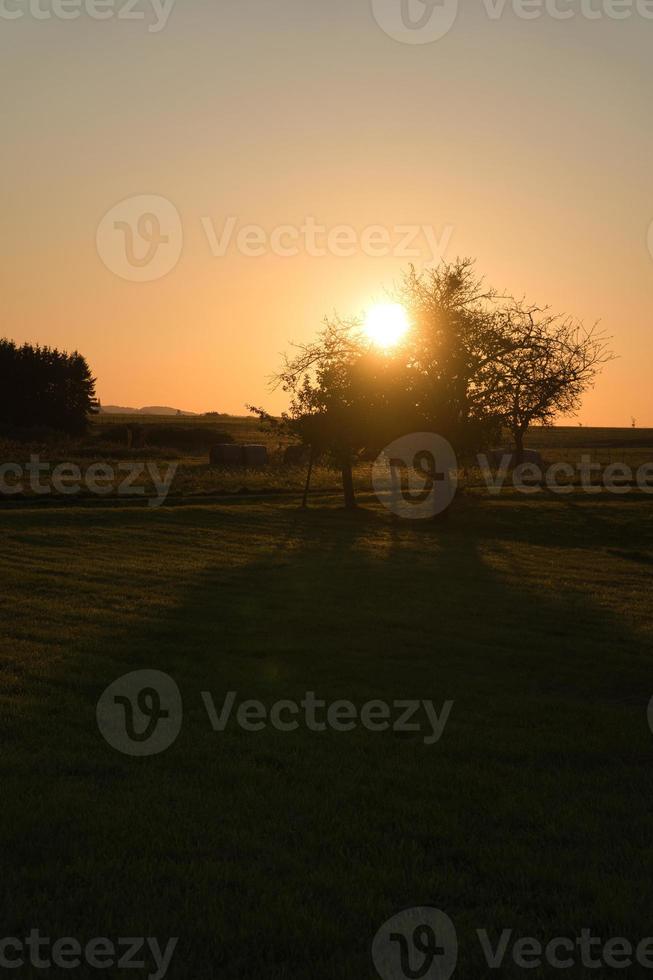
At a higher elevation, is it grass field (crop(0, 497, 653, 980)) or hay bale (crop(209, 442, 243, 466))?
hay bale (crop(209, 442, 243, 466))

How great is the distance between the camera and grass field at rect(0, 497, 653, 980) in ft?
20.6

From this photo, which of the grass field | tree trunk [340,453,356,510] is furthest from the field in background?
the grass field

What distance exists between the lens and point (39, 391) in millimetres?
109125

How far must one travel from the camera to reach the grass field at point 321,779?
6273 millimetres

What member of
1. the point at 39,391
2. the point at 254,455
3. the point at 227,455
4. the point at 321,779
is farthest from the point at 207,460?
the point at 321,779

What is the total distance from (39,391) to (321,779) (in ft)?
349

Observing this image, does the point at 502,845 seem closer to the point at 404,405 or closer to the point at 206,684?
the point at 206,684

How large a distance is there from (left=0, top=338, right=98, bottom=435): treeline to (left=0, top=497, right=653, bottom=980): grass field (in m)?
90.6

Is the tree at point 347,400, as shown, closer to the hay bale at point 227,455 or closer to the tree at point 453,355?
the tree at point 453,355

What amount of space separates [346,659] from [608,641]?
532 centimetres

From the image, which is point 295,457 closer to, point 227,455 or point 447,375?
point 227,455

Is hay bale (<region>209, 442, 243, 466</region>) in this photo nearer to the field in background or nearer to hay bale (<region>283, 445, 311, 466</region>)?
the field in background

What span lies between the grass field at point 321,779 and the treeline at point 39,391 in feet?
297

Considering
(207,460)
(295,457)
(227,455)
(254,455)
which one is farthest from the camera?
(295,457)
